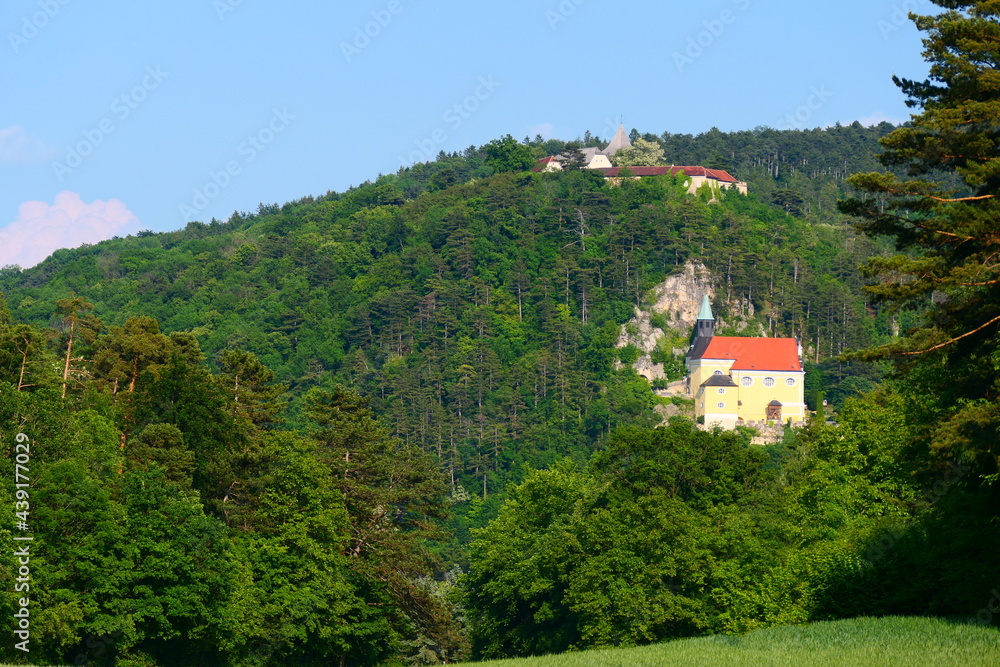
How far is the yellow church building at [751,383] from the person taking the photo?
143 metres

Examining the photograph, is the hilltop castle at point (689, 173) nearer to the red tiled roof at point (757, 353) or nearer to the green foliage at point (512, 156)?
the green foliage at point (512, 156)

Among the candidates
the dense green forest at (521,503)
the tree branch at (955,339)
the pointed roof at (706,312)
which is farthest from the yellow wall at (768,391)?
the tree branch at (955,339)

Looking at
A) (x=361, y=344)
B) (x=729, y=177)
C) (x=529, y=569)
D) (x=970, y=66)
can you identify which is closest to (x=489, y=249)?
(x=361, y=344)

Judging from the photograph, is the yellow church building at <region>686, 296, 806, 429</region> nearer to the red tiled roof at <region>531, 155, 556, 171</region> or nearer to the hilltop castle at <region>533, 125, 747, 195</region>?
the hilltop castle at <region>533, 125, 747, 195</region>

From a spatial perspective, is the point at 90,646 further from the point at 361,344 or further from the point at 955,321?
the point at 361,344

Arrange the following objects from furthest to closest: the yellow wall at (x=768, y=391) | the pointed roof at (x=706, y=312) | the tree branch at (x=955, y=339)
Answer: the pointed roof at (x=706, y=312)
the yellow wall at (x=768, y=391)
the tree branch at (x=955, y=339)

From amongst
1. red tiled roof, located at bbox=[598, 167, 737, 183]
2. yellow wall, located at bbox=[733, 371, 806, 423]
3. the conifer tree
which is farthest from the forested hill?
the conifer tree

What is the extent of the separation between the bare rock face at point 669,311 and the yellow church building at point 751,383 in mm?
10499

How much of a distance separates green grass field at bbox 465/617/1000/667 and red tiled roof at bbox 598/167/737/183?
155 meters

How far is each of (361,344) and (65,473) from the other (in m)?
130

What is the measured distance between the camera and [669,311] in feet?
532

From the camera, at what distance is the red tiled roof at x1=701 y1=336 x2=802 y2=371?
144 meters

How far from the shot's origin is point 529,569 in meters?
55.6

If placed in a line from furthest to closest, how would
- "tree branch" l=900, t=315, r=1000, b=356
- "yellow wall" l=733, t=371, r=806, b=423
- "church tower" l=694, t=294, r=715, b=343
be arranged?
1. "church tower" l=694, t=294, r=715, b=343
2. "yellow wall" l=733, t=371, r=806, b=423
3. "tree branch" l=900, t=315, r=1000, b=356
